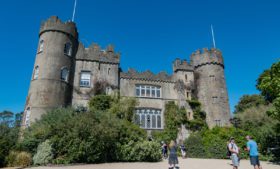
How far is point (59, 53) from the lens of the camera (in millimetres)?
27500

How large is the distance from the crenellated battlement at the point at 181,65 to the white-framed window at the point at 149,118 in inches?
298

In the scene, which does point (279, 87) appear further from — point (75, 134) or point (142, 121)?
point (142, 121)

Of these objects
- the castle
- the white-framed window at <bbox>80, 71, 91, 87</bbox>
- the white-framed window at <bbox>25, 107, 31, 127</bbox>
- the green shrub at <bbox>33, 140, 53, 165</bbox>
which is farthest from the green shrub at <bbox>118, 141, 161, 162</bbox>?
the white-framed window at <bbox>80, 71, 91, 87</bbox>

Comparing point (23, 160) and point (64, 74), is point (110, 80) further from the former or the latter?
point (23, 160)

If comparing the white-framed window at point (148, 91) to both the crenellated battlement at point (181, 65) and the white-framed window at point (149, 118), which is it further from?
the crenellated battlement at point (181, 65)

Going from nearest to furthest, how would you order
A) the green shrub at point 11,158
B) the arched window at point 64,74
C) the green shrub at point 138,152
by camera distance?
the green shrub at point 11,158 → the green shrub at point 138,152 → the arched window at point 64,74

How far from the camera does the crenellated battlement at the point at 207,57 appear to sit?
3409 centimetres

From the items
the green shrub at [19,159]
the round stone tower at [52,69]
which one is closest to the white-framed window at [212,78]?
the round stone tower at [52,69]

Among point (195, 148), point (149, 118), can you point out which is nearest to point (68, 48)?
point (149, 118)

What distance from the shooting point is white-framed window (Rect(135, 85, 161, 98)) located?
102 feet

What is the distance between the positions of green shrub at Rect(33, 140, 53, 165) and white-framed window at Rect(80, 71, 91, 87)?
532 inches

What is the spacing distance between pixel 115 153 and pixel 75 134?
3558 mm

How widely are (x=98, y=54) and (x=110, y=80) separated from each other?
4401 millimetres

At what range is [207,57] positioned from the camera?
3425 cm
